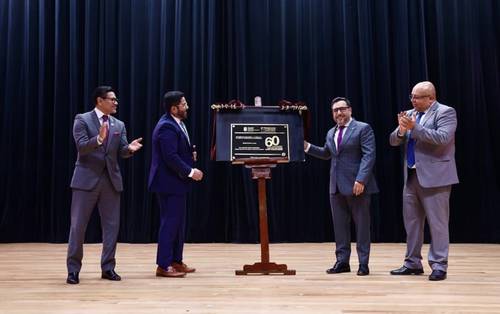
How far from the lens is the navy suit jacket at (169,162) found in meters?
3.68

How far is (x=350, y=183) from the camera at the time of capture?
379cm

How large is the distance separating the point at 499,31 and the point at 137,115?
4.57 metres

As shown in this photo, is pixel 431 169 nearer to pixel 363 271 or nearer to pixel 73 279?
pixel 363 271

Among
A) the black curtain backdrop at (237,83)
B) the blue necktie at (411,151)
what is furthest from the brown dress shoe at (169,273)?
the black curtain backdrop at (237,83)

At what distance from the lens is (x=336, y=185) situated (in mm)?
3846

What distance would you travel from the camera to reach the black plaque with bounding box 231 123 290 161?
3848mm

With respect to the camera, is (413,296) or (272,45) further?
(272,45)

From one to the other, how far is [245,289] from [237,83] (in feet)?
12.1

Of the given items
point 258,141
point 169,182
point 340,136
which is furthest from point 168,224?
point 340,136

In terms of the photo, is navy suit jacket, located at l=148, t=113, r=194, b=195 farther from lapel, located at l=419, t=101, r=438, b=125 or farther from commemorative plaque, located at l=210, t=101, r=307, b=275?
lapel, located at l=419, t=101, r=438, b=125

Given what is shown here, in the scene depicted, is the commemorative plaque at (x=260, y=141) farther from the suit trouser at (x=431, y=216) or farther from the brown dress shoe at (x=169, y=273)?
the suit trouser at (x=431, y=216)

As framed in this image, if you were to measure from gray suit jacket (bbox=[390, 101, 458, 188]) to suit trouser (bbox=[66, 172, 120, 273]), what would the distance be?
2.11m

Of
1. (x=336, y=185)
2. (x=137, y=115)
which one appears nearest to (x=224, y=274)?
(x=336, y=185)

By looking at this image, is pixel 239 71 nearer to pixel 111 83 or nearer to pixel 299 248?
pixel 111 83
